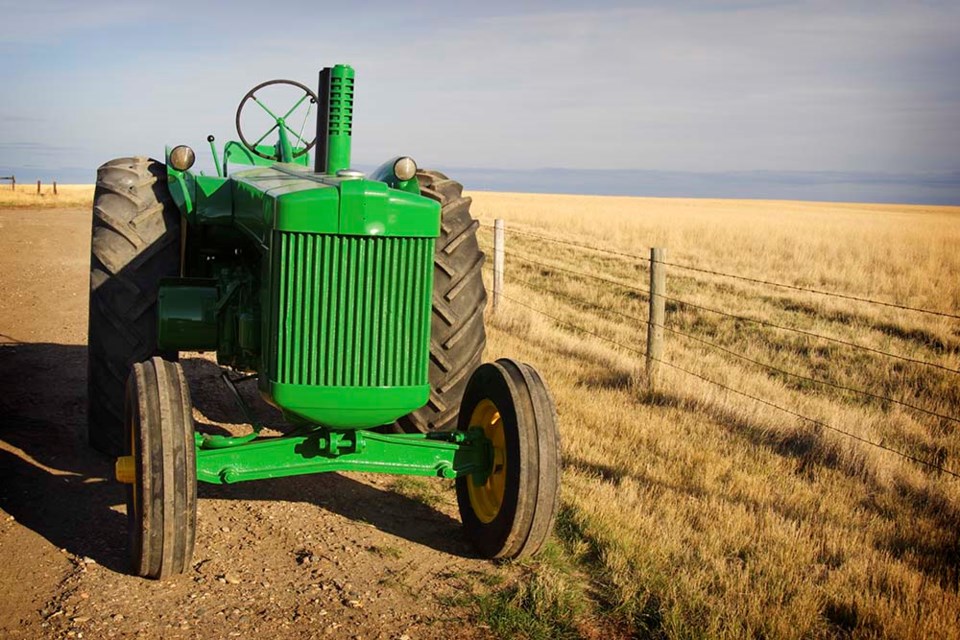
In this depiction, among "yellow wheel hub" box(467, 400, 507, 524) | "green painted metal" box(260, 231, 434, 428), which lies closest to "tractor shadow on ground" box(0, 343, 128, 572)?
"green painted metal" box(260, 231, 434, 428)

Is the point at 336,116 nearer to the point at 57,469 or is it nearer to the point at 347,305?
the point at 347,305

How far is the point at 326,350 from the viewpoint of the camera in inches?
155

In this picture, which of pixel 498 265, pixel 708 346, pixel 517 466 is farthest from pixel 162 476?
pixel 498 265

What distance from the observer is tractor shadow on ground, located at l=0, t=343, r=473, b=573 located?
14.6 feet

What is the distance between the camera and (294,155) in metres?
6.68

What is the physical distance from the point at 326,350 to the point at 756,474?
2.95m

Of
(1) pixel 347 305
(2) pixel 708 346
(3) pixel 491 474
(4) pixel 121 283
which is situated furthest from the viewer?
(2) pixel 708 346

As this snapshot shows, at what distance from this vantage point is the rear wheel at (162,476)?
12.1 feet

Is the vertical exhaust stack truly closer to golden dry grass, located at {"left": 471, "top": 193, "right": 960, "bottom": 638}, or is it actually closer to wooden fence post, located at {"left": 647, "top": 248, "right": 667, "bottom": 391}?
golden dry grass, located at {"left": 471, "top": 193, "right": 960, "bottom": 638}

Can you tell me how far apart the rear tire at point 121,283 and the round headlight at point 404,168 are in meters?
1.41

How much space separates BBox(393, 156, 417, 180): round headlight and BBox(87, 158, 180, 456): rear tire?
4.63ft

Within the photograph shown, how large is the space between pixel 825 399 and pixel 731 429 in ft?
4.97

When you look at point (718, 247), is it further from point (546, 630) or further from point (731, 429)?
point (546, 630)

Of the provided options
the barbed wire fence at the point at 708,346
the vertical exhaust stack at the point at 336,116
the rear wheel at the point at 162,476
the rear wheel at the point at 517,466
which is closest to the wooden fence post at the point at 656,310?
the barbed wire fence at the point at 708,346
